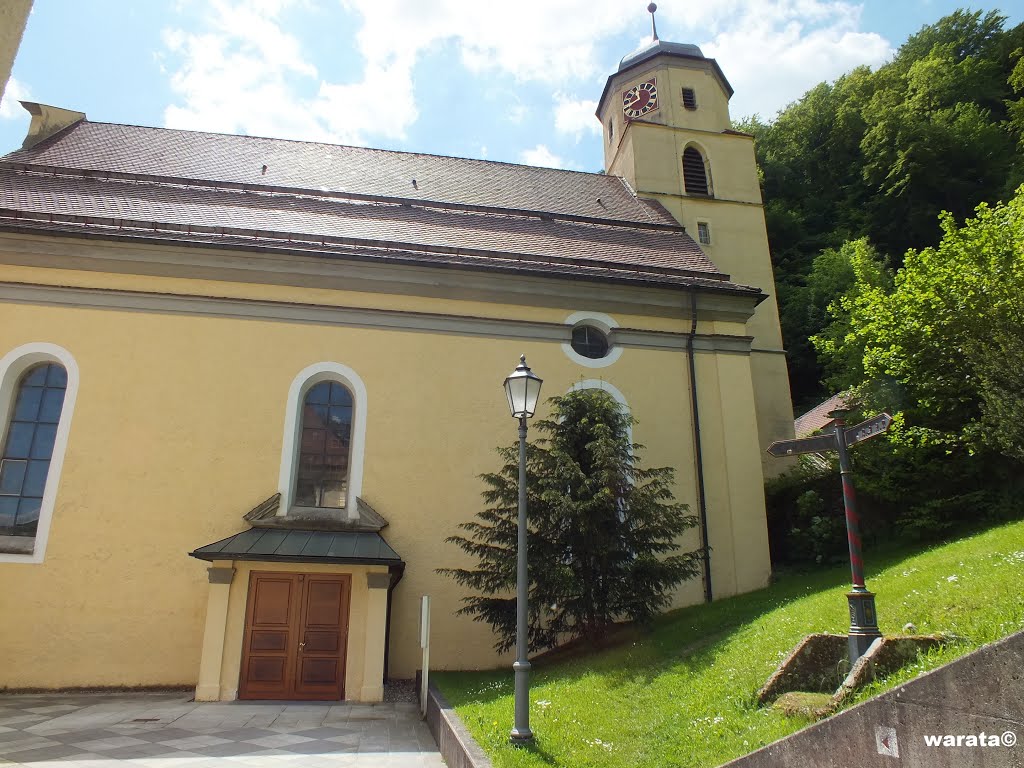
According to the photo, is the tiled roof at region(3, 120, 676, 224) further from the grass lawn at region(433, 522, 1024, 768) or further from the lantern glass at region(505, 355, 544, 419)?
the grass lawn at region(433, 522, 1024, 768)

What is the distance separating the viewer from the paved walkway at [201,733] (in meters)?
7.13

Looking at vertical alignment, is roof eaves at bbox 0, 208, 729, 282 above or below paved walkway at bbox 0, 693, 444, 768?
above

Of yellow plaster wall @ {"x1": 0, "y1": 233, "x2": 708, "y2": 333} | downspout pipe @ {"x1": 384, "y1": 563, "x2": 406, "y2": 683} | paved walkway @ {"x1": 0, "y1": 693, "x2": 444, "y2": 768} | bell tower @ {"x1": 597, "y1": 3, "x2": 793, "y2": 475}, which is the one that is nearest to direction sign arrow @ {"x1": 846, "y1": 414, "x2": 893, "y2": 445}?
paved walkway @ {"x1": 0, "y1": 693, "x2": 444, "y2": 768}

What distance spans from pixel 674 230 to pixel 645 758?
48.9 ft

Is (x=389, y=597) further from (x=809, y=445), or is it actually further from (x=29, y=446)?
(x=809, y=445)

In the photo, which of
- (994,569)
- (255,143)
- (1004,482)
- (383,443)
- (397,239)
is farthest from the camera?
(255,143)

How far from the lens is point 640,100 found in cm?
2245

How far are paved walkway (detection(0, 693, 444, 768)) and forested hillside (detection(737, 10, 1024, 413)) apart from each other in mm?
28359

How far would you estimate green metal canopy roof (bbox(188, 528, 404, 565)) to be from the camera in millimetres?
11023

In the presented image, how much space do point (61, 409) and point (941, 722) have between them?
45.5 feet

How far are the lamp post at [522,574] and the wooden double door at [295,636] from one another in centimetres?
485

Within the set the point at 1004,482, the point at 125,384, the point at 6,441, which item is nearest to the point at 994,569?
the point at 1004,482

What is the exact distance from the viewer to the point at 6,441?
1252 centimetres

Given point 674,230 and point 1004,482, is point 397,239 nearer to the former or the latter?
point 674,230
